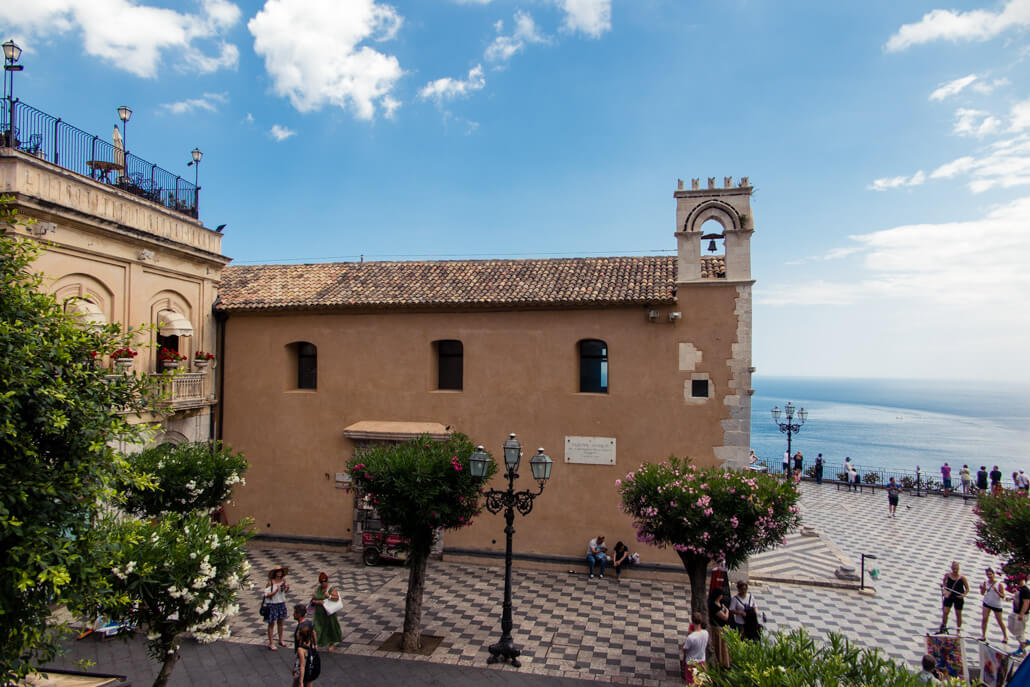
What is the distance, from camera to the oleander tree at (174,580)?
7250 millimetres

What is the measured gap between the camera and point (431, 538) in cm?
1183

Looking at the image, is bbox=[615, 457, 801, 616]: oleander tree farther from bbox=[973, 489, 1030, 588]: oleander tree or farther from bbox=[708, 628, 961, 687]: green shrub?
bbox=[708, 628, 961, 687]: green shrub

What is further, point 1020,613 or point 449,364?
point 449,364

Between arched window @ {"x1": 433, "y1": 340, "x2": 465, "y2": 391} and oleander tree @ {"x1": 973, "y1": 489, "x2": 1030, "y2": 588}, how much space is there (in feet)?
40.8

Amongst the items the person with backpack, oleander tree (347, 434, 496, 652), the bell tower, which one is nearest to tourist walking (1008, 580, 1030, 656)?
the bell tower

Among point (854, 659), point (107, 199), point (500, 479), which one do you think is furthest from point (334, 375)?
point (854, 659)

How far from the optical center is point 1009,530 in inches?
432

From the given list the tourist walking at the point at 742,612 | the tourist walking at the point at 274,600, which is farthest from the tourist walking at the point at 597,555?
the tourist walking at the point at 274,600

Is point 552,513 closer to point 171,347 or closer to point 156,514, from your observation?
point 156,514

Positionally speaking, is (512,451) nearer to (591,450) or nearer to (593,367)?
(591,450)

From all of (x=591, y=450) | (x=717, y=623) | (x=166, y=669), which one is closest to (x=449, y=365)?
(x=591, y=450)

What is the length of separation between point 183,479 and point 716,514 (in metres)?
10.3

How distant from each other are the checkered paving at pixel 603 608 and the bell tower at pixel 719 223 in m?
8.25

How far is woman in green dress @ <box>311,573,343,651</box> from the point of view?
1149 cm
